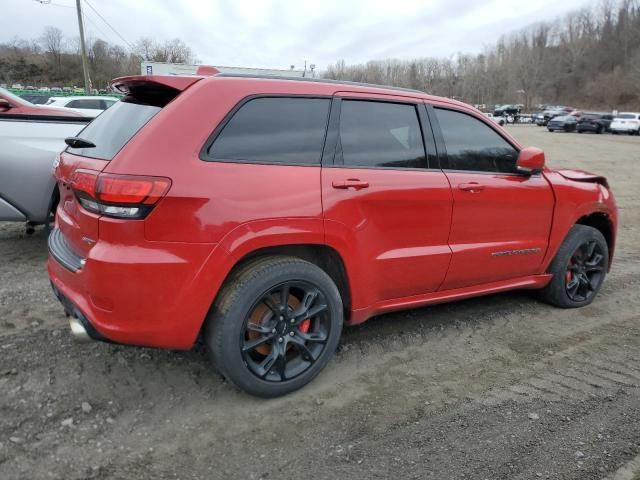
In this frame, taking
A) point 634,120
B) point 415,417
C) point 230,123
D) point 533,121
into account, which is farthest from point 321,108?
point 533,121

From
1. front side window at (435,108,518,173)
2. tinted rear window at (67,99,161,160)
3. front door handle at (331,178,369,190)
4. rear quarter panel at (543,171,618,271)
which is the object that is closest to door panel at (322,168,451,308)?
front door handle at (331,178,369,190)

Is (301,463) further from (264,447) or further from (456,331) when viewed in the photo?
(456,331)

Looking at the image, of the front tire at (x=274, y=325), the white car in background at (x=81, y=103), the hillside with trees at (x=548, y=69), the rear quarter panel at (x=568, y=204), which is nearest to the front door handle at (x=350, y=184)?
the front tire at (x=274, y=325)

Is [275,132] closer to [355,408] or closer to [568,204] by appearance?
[355,408]

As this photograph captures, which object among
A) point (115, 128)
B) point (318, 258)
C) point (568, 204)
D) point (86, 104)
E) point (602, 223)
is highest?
point (86, 104)

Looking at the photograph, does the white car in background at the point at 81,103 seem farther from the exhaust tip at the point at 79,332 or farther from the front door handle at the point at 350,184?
the front door handle at the point at 350,184

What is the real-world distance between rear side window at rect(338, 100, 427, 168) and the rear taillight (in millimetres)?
1138

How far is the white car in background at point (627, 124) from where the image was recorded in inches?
1510

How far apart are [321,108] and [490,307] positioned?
2434 millimetres

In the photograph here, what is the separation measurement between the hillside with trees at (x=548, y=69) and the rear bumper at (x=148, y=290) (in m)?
93.2

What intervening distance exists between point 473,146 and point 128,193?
8.06 feet

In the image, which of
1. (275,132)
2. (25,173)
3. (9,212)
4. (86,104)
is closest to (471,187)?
(275,132)

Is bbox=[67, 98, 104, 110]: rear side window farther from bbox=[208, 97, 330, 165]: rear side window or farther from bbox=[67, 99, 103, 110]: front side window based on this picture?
bbox=[208, 97, 330, 165]: rear side window

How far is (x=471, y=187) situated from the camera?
3.59 metres
